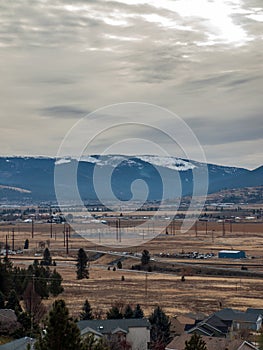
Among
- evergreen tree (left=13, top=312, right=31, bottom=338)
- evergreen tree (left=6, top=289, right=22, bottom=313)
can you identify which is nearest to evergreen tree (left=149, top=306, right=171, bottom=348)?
evergreen tree (left=13, top=312, right=31, bottom=338)

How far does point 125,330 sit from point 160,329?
114 inches

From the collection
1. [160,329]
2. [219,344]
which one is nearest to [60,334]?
[219,344]

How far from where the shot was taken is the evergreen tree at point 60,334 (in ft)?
51.8

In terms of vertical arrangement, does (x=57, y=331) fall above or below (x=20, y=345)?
above

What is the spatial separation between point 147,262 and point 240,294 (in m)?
25.2

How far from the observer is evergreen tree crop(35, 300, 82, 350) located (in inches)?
622

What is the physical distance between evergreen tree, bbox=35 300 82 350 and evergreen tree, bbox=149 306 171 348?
60.5 feet

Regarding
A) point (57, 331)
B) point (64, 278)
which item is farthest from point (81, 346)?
point (64, 278)

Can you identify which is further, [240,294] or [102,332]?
[240,294]

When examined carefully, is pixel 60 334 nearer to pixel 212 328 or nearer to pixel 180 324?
pixel 212 328

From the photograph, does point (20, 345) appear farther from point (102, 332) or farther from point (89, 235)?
point (89, 235)

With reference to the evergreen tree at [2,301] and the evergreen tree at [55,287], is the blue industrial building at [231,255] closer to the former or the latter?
the evergreen tree at [55,287]

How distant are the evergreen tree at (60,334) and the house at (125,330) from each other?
16.3m

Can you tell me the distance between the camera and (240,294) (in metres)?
53.0
